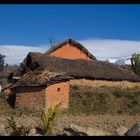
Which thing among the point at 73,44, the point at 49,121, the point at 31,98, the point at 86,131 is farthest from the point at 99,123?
the point at 73,44

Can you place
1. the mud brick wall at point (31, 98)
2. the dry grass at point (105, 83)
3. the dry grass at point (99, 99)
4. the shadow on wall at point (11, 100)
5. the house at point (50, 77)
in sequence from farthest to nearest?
1. the dry grass at point (105, 83)
2. the shadow on wall at point (11, 100)
3. the dry grass at point (99, 99)
4. the house at point (50, 77)
5. the mud brick wall at point (31, 98)

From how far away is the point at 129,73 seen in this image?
36.1m

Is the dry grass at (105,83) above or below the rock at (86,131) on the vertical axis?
above

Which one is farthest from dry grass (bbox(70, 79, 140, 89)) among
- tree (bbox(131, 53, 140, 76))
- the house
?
tree (bbox(131, 53, 140, 76))

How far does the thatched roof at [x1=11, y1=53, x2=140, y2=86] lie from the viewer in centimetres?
2502

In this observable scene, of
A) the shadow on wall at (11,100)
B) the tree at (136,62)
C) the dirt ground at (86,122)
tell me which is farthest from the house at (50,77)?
the tree at (136,62)

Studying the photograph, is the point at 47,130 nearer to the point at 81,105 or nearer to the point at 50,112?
the point at 50,112

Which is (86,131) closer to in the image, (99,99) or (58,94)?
(58,94)

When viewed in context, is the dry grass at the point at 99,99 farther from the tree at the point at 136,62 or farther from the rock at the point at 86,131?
the tree at the point at 136,62

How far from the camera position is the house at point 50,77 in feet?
76.3

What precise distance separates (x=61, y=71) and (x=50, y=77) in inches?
125

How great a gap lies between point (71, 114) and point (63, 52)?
57.5 ft
